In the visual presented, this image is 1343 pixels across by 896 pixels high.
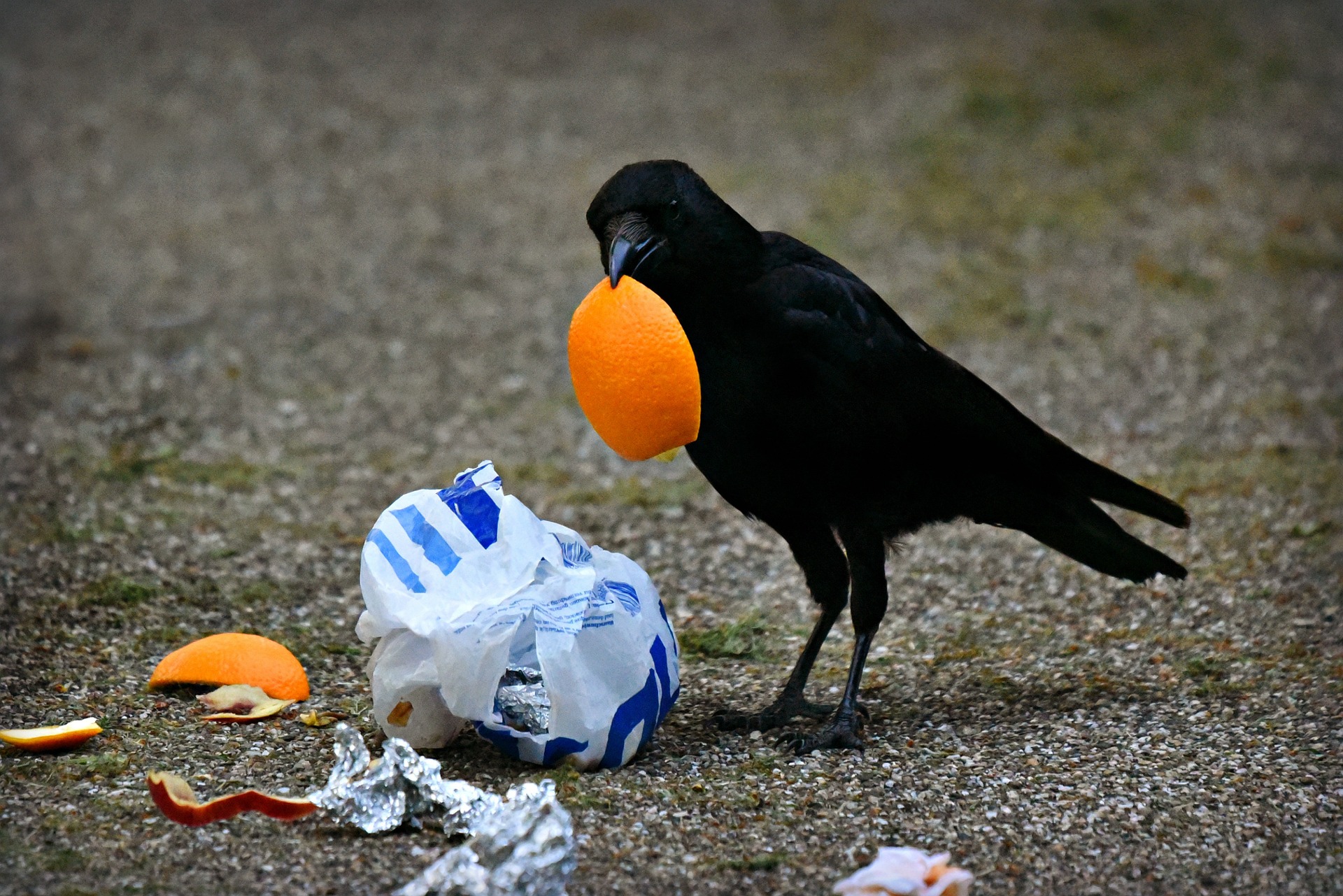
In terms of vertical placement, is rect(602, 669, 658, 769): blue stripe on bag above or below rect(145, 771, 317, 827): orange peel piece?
above

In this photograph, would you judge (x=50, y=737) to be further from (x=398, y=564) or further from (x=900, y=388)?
(x=900, y=388)

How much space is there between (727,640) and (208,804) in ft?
5.86

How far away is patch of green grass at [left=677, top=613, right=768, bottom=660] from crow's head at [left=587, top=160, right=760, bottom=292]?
1247 mm

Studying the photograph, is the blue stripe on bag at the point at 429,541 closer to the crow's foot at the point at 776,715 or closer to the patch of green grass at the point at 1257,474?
the crow's foot at the point at 776,715

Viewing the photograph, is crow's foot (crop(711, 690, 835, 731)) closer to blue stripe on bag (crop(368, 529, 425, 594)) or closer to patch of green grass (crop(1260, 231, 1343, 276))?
blue stripe on bag (crop(368, 529, 425, 594))

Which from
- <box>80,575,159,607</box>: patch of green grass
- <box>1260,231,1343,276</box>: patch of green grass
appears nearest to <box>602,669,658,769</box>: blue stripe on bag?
<box>80,575,159,607</box>: patch of green grass

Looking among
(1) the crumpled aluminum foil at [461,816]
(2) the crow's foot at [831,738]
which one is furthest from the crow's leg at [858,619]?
(1) the crumpled aluminum foil at [461,816]

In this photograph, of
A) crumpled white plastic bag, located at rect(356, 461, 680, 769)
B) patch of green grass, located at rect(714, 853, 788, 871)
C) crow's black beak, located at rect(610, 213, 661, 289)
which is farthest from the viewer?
crow's black beak, located at rect(610, 213, 661, 289)

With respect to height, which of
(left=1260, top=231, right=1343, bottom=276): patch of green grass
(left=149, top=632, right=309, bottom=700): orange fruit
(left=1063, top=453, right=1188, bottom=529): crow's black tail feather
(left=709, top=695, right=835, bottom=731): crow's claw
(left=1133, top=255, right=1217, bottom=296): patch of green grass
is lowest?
(left=149, top=632, right=309, bottom=700): orange fruit

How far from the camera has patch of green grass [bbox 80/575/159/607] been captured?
4.03 metres

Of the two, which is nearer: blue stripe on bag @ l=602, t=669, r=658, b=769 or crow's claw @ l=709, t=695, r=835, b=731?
blue stripe on bag @ l=602, t=669, r=658, b=769

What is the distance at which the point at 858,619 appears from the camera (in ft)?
11.2

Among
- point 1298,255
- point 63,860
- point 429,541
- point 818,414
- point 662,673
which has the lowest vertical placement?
point 63,860

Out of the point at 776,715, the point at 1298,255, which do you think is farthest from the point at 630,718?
the point at 1298,255
